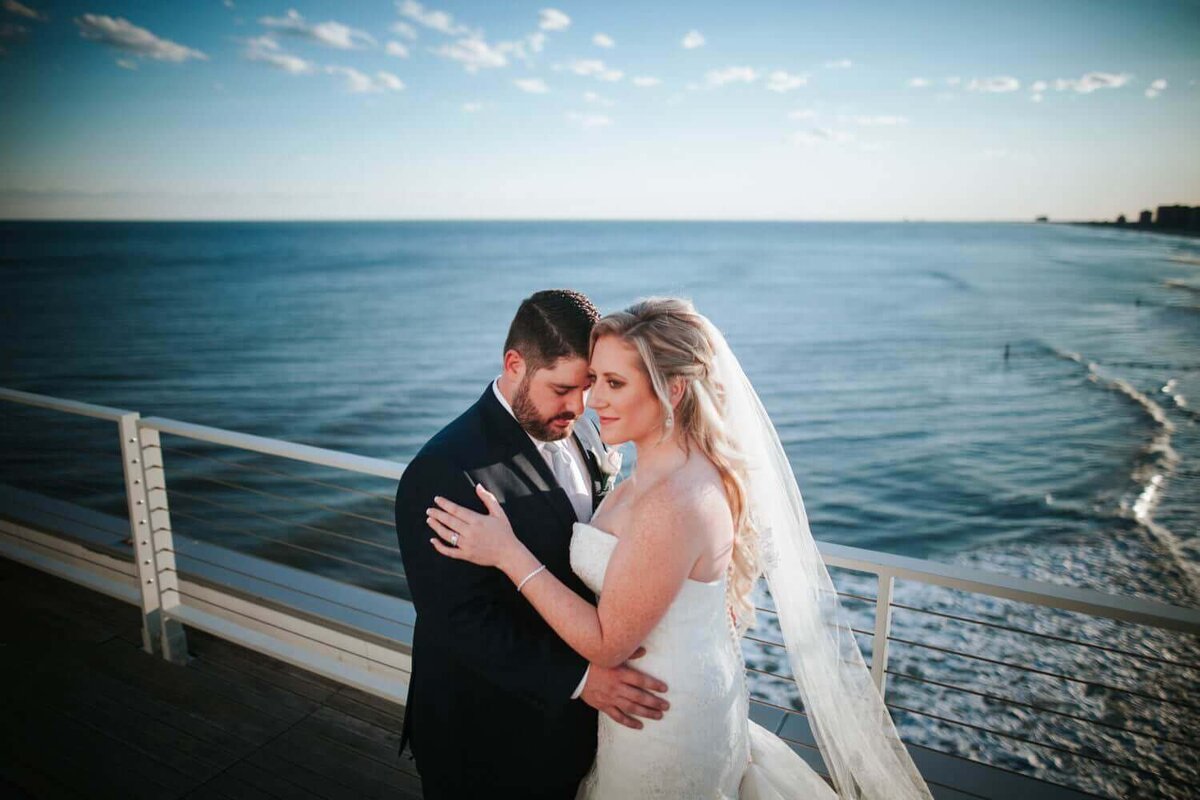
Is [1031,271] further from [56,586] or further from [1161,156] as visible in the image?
[56,586]

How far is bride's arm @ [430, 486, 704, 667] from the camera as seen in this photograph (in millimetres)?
1640

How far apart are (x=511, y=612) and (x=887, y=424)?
57.2ft

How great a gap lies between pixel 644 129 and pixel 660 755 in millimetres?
52951

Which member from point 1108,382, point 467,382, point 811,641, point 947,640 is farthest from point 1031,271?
point 811,641

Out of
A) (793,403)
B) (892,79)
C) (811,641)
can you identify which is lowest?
(793,403)

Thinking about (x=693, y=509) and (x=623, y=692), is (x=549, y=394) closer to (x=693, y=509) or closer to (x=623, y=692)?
(x=693, y=509)

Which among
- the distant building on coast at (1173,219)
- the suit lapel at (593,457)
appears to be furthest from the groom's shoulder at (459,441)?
the distant building on coast at (1173,219)

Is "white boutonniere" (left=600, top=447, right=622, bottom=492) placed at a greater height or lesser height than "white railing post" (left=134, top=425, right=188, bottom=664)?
greater

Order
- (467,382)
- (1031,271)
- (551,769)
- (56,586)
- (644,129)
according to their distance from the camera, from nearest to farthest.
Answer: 1. (551,769)
2. (56,586)
3. (467,382)
4. (644,129)
5. (1031,271)

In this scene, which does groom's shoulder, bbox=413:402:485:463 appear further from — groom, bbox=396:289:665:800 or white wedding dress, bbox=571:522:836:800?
white wedding dress, bbox=571:522:836:800

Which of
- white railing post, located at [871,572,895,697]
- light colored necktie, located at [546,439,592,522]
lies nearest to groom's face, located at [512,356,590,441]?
light colored necktie, located at [546,439,592,522]

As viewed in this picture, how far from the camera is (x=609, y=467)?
235cm

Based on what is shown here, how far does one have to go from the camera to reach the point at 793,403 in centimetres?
1983

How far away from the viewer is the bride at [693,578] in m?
1.68
